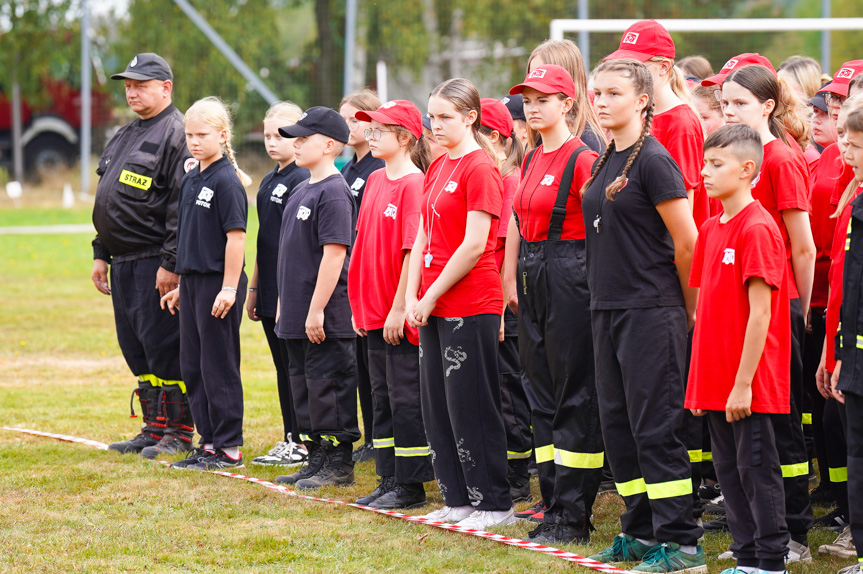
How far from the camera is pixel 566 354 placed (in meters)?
4.55

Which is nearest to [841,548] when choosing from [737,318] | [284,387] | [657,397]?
[657,397]

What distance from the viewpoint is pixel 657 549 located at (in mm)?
4254

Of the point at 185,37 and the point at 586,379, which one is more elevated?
the point at 185,37

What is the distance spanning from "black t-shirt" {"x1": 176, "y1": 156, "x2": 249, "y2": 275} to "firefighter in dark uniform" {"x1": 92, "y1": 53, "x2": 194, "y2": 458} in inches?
18.2

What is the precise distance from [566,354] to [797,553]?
1.25 meters

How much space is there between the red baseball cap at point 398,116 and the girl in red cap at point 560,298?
2.45 feet

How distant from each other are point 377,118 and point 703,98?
1.88 meters

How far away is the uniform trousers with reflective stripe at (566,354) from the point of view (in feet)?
14.9

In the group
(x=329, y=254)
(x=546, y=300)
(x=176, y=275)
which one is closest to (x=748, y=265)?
(x=546, y=300)

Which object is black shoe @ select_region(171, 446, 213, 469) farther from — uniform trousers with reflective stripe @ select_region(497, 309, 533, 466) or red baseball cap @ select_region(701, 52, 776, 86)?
red baseball cap @ select_region(701, 52, 776, 86)

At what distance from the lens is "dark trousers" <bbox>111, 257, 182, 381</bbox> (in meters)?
6.77

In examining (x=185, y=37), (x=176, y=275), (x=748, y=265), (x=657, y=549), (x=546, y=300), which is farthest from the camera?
(x=185, y=37)

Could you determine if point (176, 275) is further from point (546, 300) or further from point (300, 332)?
point (546, 300)

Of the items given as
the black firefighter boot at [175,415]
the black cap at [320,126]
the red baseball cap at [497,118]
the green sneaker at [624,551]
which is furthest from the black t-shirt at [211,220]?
the green sneaker at [624,551]
